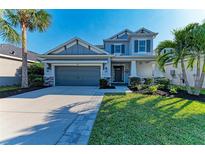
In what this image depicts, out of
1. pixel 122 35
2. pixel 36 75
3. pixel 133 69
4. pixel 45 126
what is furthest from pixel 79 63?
pixel 45 126

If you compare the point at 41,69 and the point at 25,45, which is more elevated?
the point at 25,45

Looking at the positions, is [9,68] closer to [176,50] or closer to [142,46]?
[142,46]

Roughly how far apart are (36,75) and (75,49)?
5.21m

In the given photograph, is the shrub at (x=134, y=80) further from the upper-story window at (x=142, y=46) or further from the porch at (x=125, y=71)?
the upper-story window at (x=142, y=46)

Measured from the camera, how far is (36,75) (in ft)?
57.1

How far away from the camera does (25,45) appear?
47.4 ft

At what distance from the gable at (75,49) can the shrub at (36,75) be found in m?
2.99

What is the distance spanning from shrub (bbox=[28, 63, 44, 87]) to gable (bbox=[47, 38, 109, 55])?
118 inches

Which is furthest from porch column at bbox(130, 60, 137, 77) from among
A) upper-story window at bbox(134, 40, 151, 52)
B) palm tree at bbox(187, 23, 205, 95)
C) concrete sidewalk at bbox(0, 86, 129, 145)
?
concrete sidewalk at bbox(0, 86, 129, 145)

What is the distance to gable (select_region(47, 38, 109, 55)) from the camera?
16.8 meters
